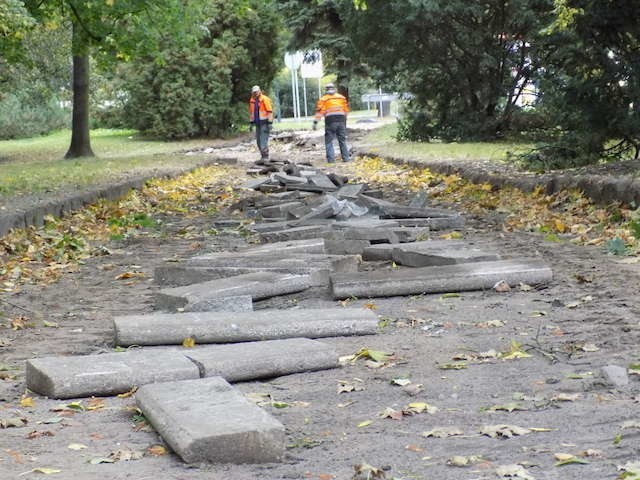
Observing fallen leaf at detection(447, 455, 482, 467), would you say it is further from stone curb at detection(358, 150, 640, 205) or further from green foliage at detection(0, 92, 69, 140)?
green foliage at detection(0, 92, 69, 140)

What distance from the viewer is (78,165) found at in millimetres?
23828

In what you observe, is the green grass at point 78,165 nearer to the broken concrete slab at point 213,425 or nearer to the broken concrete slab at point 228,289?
the broken concrete slab at point 228,289

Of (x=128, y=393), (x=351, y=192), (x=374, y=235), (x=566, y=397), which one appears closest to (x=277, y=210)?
(x=351, y=192)

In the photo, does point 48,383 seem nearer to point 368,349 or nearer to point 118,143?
point 368,349

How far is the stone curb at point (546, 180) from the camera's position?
11.6 metres

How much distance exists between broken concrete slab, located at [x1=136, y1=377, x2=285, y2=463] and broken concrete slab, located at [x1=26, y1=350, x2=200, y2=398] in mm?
448

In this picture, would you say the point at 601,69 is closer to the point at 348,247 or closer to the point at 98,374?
the point at 348,247

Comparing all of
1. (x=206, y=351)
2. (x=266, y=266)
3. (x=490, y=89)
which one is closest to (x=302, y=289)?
(x=266, y=266)

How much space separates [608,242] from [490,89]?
21.0 meters

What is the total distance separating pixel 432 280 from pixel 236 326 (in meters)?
1.96

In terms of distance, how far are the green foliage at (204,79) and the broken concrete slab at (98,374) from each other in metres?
34.2

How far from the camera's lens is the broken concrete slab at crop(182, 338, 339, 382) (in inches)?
223

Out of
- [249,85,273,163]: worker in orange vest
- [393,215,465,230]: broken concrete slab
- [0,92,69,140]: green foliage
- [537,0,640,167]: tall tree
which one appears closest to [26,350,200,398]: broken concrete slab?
[393,215,465,230]: broken concrete slab

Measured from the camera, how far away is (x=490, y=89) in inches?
1176
